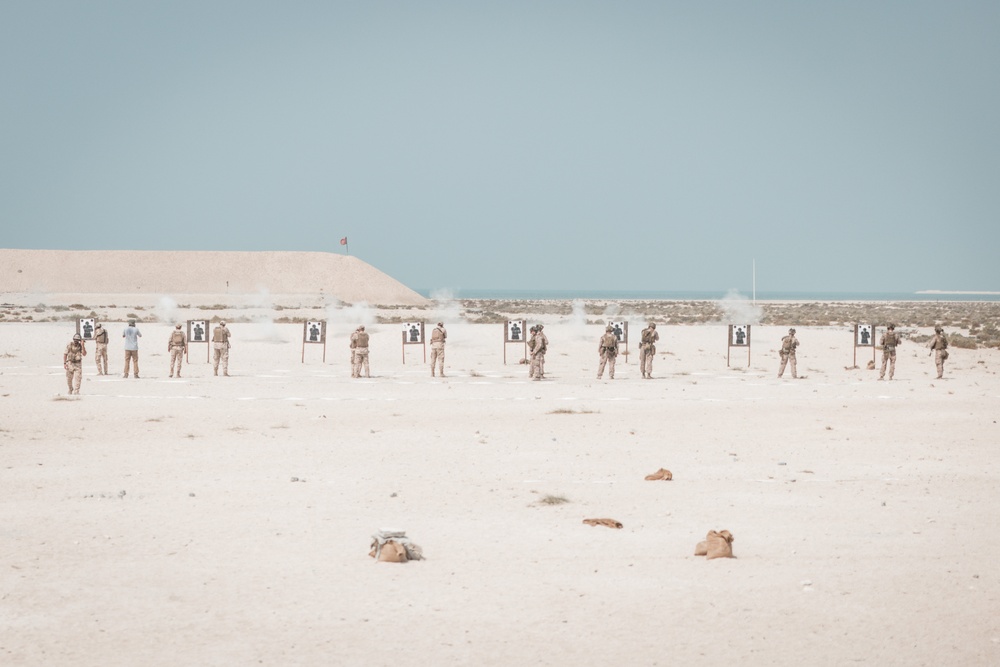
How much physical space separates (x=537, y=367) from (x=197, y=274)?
118052 mm


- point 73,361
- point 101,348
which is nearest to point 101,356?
point 101,348

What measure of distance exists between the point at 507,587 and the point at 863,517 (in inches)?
189

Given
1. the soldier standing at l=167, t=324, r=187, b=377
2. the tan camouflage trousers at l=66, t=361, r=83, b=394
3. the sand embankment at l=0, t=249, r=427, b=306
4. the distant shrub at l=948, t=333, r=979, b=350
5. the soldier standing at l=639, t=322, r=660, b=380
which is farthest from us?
the sand embankment at l=0, t=249, r=427, b=306

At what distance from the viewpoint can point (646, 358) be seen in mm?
31141

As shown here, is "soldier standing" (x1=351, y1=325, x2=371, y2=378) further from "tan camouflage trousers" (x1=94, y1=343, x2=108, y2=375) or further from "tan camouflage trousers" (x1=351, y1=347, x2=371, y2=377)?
"tan camouflage trousers" (x1=94, y1=343, x2=108, y2=375)

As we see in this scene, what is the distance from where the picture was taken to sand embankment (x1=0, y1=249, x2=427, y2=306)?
442 feet

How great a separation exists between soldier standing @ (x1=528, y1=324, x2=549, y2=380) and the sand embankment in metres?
101

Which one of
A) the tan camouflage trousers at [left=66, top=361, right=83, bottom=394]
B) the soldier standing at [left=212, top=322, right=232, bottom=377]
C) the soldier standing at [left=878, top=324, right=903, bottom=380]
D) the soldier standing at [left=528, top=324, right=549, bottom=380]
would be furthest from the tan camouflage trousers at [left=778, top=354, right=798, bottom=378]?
the tan camouflage trousers at [left=66, top=361, right=83, bottom=394]

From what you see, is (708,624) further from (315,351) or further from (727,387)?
(315,351)

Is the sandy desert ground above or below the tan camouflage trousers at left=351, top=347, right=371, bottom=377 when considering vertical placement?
below

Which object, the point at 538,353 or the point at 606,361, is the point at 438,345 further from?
the point at 606,361

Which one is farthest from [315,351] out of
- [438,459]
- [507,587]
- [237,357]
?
[507,587]

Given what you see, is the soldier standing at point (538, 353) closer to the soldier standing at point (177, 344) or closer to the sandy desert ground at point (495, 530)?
the sandy desert ground at point (495, 530)

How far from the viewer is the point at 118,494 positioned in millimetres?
13133
